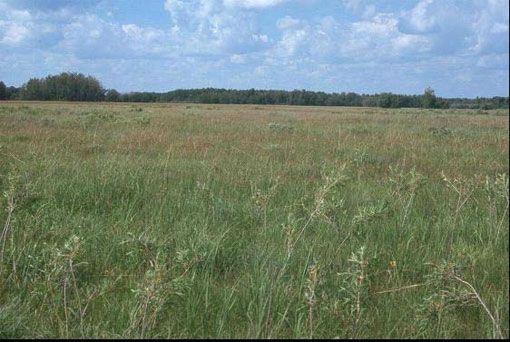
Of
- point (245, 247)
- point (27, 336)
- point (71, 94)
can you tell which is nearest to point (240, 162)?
point (245, 247)

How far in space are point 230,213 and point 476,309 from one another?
243 cm

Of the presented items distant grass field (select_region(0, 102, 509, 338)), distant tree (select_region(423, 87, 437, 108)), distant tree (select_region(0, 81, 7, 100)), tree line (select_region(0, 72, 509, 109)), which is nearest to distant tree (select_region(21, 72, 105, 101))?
tree line (select_region(0, 72, 509, 109))

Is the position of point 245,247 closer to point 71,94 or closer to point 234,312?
point 234,312

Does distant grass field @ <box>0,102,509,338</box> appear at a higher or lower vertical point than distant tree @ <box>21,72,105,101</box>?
lower

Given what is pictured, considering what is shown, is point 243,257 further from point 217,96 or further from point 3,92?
point 217,96

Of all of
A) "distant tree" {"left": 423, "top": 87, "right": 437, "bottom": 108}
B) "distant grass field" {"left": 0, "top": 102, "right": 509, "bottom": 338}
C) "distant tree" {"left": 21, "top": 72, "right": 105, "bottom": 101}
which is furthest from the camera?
"distant tree" {"left": 21, "top": 72, "right": 105, "bottom": 101}

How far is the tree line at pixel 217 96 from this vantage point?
352cm

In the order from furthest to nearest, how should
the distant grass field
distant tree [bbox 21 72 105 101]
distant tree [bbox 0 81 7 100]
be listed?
distant tree [bbox 21 72 105 101] < distant tree [bbox 0 81 7 100] < the distant grass field

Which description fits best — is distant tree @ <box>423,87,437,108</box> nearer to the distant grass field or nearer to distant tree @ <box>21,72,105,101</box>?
the distant grass field

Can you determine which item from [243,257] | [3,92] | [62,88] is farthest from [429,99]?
[62,88]

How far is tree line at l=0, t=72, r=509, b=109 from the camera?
11.5 ft

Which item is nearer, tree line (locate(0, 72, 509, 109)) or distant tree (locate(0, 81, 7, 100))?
tree line (locate(0, 72, 509, 109))

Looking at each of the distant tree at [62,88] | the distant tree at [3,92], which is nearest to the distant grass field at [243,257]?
the distant tree at [3,92]

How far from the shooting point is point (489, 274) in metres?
2.89
